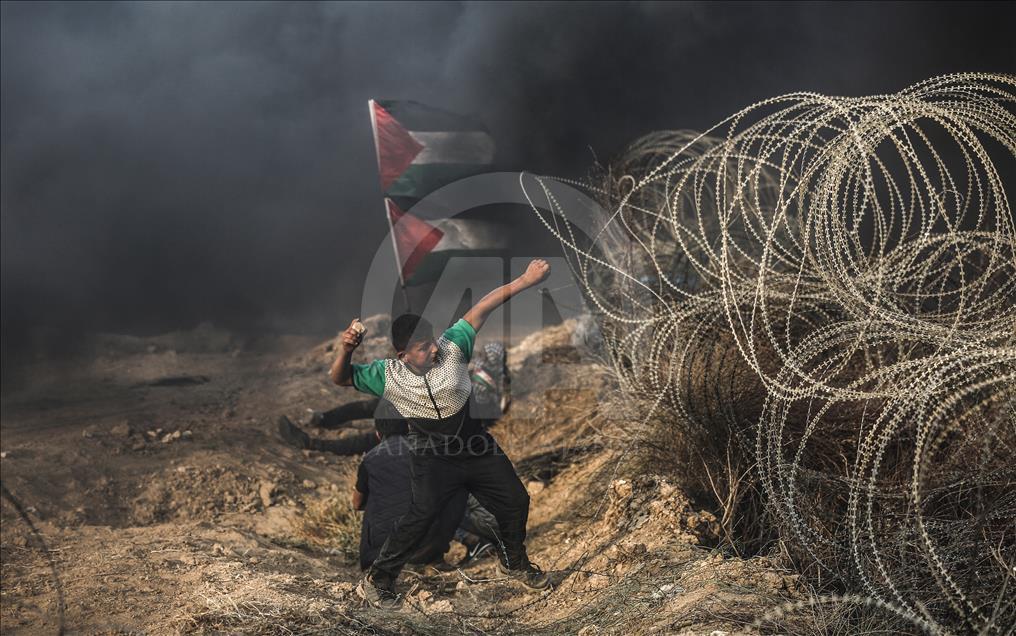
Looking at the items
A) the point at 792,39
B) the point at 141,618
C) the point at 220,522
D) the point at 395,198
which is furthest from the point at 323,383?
the point at 792,39

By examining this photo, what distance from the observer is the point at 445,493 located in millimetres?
4160

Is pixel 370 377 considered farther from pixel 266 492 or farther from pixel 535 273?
pixel 266 492

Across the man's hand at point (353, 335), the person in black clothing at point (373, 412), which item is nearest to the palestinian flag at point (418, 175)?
the person in black clothing at point (373, 412)

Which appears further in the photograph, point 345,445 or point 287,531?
point 345,445

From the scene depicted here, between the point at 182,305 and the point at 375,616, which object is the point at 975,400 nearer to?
the point at 375,616

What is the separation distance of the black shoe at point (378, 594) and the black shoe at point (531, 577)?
0.62m

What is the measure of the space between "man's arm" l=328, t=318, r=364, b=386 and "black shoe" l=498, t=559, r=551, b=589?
4.32 feet

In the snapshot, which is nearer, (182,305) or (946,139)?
(946,139)

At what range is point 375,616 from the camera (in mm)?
3926

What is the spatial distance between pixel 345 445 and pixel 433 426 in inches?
163

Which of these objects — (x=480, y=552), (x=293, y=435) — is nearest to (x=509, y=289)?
(x=480, y=552)

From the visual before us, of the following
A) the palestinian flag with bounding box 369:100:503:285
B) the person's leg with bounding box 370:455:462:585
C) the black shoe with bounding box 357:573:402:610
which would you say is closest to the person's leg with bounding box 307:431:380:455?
the palestinian flag with bounding box 369:100:503:285

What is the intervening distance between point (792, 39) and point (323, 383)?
722cm

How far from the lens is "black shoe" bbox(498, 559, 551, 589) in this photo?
4434 millimetres
